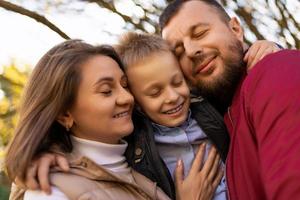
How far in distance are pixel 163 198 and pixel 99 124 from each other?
408mm

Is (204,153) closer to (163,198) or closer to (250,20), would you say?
(163,198)

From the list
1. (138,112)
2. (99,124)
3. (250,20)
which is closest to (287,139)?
(99,124)

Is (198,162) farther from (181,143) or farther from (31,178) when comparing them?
(31,178)

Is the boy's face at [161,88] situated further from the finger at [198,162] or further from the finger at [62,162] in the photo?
the finger at [62,162]

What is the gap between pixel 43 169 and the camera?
5.92 ft

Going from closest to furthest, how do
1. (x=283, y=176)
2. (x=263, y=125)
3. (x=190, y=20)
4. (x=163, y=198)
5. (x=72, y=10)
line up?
1. (x=283, y=176)
2. (x=263, y=125)
3. (x=163, y=198)
4. (x=190, y=20)
5. (x=72, y=10)

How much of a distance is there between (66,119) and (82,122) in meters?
0.08

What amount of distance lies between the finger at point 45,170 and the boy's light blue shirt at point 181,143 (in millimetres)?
525

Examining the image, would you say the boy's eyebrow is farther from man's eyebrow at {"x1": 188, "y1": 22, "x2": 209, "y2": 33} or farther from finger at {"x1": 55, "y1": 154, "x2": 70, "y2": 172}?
finger at {"x1": 55, "y1": 154, "x2": 70, "y2": 172}

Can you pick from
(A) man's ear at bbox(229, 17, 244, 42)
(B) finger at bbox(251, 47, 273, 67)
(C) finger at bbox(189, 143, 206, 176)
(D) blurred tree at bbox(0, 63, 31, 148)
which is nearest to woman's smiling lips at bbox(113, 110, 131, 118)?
(C) finger at bbox(189, 143, 206, 176)

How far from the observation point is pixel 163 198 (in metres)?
1.93

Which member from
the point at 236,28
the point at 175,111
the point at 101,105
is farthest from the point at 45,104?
the point at 236,28

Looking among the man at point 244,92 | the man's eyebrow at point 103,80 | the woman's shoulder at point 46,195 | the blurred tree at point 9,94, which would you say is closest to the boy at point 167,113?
the man at point 244,92

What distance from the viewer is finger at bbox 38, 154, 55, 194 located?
5.71ft
